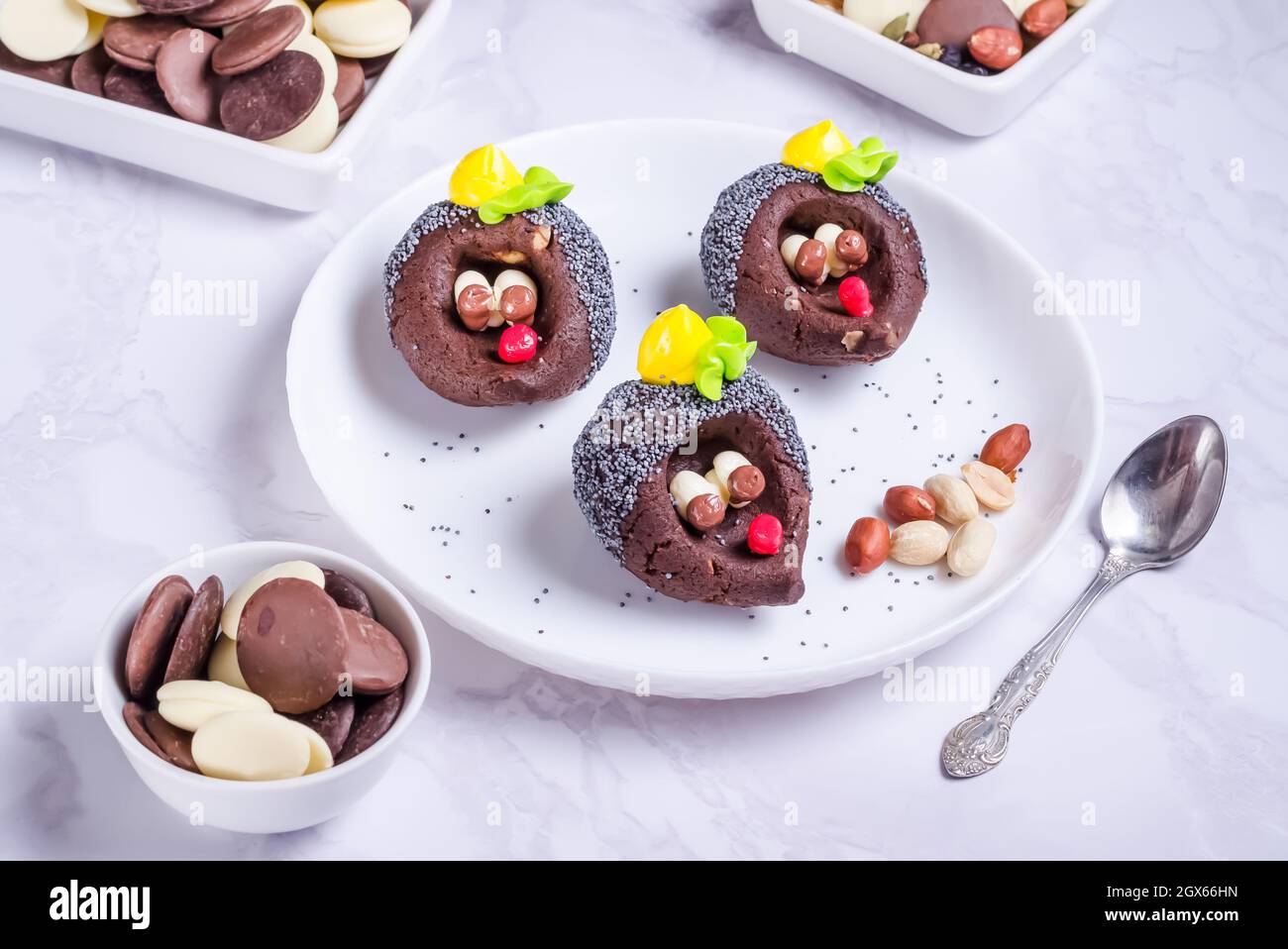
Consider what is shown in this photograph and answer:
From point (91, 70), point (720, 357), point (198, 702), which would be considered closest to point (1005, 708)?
point (720, 357)

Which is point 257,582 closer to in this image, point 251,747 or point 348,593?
point 348,593

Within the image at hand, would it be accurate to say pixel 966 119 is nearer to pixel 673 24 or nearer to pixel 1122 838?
pixel 673 24

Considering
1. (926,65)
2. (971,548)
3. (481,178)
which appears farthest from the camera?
(926,65)

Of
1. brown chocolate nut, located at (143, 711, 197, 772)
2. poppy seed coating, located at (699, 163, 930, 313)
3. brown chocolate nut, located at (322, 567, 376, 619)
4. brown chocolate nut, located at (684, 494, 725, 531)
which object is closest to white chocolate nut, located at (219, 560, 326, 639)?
brown chocolate nut, located at (322, 567, 376, 619)

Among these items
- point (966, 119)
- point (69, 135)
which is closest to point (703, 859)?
point (966, 119)

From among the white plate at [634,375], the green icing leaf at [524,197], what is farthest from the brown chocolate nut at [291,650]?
the green icing leaf at [524,197]

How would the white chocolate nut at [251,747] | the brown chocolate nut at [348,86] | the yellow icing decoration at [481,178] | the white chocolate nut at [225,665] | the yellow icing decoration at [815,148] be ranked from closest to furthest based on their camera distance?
the white chocolate nut at [251,747] → the white chocolate nut at [225,665] → the yellow icing decoration at [481,178] → the yellow icing decoration at [815,148] → the brown chocolate nut at [348,86]

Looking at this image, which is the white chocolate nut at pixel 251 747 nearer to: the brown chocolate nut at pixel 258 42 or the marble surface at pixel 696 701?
the marble surface at pixel 696 701
